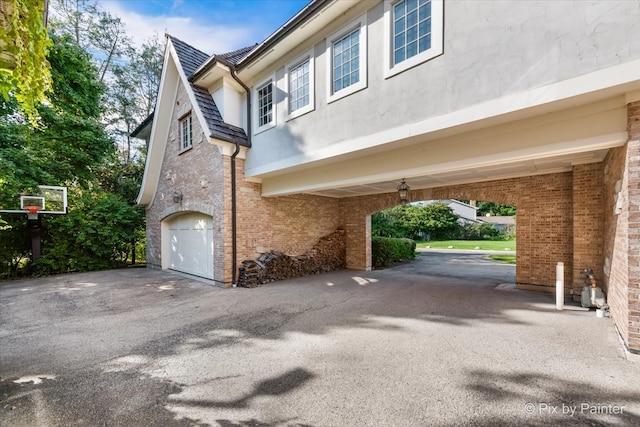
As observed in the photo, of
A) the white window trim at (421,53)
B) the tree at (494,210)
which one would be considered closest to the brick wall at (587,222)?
the white window trim at (421,53)

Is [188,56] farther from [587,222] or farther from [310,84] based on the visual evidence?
[587,222]

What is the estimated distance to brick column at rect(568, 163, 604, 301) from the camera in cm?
591

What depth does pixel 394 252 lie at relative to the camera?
13.1 meters

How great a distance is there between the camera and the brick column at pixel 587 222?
5.91 metres

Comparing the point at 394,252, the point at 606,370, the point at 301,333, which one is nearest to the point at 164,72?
the point at 301,333

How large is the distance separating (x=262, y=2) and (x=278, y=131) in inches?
157

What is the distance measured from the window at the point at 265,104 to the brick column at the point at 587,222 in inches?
300

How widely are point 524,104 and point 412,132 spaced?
1.57 metres

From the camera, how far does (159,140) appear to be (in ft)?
35.2

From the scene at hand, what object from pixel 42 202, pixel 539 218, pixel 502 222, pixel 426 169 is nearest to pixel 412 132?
pixel 426 169

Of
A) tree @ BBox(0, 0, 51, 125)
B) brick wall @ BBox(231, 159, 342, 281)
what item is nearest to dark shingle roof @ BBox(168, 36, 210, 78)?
brick wall @ BBox(231, 159, 342, 281)

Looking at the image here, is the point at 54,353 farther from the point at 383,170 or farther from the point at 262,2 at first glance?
the point at 262,2

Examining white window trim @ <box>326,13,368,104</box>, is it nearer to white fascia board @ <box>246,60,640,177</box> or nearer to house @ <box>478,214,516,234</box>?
white fascia board @ <box>246,60,640,177</box>

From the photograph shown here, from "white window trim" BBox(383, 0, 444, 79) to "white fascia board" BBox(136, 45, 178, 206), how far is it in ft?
24.2
